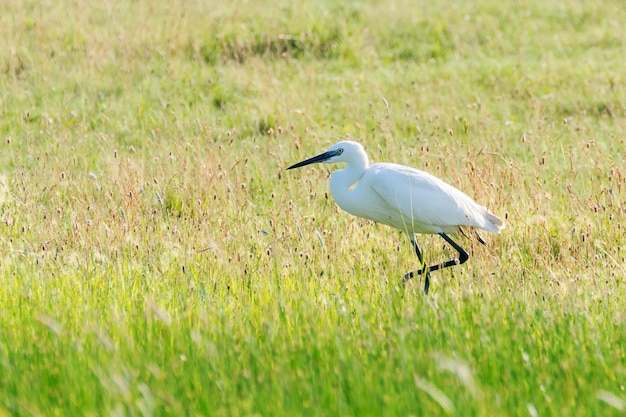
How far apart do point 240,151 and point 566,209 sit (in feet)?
10.1

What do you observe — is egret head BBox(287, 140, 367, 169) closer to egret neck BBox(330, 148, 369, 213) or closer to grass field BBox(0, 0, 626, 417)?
egret neck BBox(330, 148, 369, 213)

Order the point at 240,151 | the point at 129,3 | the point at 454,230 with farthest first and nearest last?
the point at 129,3 < the point at 240,151 < the point at 454,230

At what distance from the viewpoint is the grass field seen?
3613 mm

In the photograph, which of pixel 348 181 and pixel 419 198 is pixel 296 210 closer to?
pixel 348 181

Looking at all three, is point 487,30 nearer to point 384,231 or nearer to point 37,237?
point 384,231

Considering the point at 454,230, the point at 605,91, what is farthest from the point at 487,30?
the point at 454,230

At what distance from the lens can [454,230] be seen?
645cm

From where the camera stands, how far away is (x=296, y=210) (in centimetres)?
720

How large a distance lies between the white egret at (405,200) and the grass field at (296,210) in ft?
0.78

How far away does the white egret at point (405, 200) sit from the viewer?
241 inches

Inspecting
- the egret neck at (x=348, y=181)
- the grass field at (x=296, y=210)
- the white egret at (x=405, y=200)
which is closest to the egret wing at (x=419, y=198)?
the white egret at (x=405, y=200)

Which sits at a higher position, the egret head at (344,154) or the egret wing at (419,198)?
the egret head at (344,154)

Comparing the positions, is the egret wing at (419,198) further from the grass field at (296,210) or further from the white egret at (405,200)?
the grass field at (296,210)

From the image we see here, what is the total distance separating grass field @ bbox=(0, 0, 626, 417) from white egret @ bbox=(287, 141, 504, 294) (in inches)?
9.4
